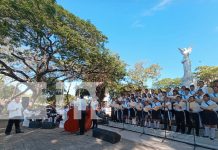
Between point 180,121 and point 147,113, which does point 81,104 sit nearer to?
point 147,113

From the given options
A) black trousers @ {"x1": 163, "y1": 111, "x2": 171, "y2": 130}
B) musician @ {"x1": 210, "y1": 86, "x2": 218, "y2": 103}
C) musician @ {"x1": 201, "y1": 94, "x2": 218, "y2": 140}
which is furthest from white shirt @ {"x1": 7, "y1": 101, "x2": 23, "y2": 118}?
musician @ {"x1": 210, "y1": 86, "x2": 218, "y2": 103}

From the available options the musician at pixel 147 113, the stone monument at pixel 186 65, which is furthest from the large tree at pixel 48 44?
the musician at pixel 147 113

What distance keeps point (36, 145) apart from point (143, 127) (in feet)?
14.5

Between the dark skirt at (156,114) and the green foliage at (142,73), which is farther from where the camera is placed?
the green foliage at (142,73)

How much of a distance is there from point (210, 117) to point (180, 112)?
1566 mm

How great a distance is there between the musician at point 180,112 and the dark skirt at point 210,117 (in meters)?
1.28

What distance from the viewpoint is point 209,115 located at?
834 cm

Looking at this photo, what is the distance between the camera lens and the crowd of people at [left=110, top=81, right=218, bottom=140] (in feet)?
27.9

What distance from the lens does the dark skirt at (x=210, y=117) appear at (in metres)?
8.24

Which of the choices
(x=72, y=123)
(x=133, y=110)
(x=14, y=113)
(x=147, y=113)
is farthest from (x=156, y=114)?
(x=14, y=113)

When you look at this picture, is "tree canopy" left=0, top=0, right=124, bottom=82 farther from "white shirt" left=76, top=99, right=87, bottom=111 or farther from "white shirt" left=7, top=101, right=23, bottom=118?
"white shirt" left=76, top=99, right=87, bottom=111

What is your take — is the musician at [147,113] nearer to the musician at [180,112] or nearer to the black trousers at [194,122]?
the musician at [180,112]

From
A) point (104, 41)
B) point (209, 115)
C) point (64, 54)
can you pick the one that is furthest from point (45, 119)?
point (209, 115)

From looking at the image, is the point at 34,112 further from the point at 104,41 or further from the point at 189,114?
the point at 189,114
